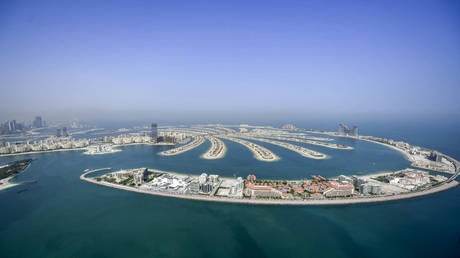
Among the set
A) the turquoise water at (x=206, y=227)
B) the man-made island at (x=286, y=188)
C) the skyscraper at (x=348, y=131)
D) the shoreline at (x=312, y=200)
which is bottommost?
the turquoise water at (x=206, y=227)

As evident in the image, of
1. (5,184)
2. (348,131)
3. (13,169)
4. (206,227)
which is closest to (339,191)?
(206,227)

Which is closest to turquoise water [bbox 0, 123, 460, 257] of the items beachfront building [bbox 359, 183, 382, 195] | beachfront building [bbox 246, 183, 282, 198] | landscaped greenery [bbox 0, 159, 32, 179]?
beachfront building [bbox 246, 183, 282, 198]

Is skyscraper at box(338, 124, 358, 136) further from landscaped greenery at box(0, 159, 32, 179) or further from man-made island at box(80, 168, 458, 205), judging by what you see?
landscaped greenery at box(0, 159, 32, 179)

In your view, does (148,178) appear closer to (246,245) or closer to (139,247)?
(139,247)

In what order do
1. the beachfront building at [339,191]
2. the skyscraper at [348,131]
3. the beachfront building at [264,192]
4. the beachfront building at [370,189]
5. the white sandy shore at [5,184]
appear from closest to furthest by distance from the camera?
the beachfront building at [264,192] < the beachfront building at [339,191] < the beachfront building at [370,189] < the white sandy shore at [5,184] < the skyscraper at [348,131]

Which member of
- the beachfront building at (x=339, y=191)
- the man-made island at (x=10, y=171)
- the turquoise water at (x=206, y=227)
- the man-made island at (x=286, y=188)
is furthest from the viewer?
the man-made island at (x=10, y=171)

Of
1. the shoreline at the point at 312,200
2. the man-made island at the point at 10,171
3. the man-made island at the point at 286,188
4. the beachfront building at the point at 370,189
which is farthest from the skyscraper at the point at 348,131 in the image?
the man-made island at the point at 10,171

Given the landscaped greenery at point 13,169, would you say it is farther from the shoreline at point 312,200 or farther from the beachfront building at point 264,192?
the beachfront building at point 264,192

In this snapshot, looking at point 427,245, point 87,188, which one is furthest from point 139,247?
point 427,245

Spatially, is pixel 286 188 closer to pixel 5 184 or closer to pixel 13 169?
pixel 5 184
